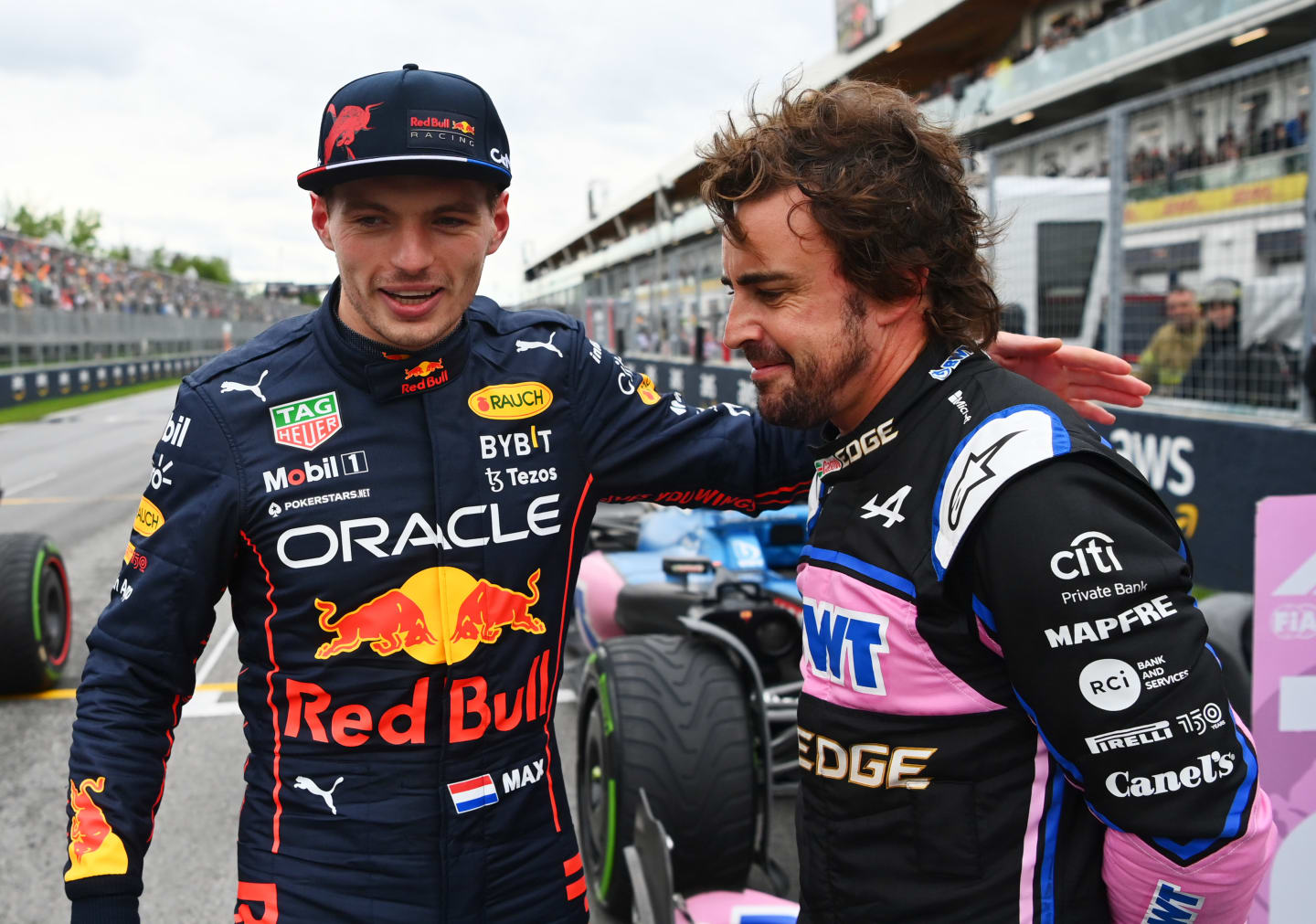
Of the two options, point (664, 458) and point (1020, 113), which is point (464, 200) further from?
point (1020, 113)

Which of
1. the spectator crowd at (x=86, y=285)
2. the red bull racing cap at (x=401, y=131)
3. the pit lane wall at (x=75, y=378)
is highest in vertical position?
the spectator crowd at (x=86, y=285)

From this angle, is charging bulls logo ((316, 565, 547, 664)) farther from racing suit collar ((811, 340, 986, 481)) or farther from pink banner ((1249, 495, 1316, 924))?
pink banner ((1249, 495, 1316, 924))

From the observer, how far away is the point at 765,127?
159 centimetres

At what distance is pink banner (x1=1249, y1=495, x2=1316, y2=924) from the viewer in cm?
204

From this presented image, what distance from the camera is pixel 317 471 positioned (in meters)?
1.66

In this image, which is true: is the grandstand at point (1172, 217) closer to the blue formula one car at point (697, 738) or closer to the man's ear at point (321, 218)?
the man's ear at point (321, 218)

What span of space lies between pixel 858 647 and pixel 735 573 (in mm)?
3041

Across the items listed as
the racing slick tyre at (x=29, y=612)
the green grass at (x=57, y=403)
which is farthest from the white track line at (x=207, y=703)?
the green grass at (x=57, y=403)

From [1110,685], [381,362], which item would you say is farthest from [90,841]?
[1110,685]

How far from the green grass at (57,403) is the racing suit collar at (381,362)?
75.5 ft

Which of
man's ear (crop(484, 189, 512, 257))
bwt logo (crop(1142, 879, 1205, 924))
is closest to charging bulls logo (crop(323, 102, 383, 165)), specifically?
man's ear (crop(484, 189, 512, 257))

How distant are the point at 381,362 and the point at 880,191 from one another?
2.74 feet

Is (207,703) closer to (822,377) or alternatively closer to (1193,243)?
(822,377)

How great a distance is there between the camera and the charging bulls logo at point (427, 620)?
64.6 inches
